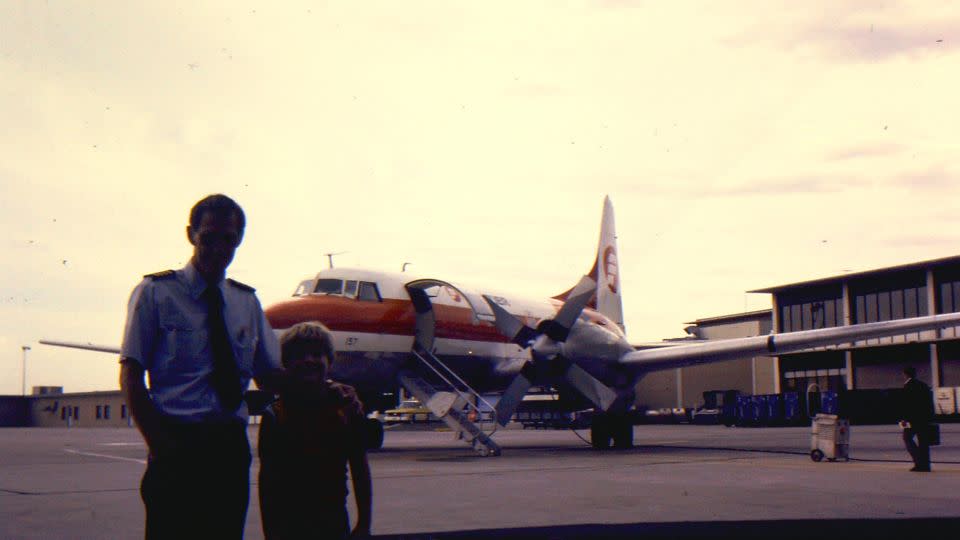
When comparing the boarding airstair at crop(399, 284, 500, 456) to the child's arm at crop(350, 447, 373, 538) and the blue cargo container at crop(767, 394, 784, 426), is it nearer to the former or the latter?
the child's arm at crop(350, 447, 373, 538)

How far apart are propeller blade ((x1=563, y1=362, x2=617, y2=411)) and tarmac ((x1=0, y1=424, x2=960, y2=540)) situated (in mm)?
3366

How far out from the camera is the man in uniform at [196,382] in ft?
12.6

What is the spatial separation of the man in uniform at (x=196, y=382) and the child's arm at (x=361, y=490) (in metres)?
0.45

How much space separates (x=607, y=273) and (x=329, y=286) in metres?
14.0

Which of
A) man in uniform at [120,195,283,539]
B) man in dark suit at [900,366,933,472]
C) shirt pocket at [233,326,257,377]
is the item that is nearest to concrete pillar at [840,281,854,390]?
man in dark suit at [900,366,933,472]

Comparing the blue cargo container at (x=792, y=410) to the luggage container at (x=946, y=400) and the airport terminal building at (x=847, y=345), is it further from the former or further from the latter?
the airport terminal building at (x=847, y=345)

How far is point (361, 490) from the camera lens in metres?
4.16

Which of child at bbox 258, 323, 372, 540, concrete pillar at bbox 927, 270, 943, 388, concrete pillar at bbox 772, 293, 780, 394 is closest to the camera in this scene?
child at bbox 258, 323, 372, 540

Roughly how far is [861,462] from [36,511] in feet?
43.8

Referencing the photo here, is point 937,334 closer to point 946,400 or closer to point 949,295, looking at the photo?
point 949,295

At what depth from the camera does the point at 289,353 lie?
4.30 m

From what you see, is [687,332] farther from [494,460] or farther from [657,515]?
[657,515]

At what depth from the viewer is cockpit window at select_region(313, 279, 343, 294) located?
20.4 metres

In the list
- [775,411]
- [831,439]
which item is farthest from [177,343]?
[775,411]
